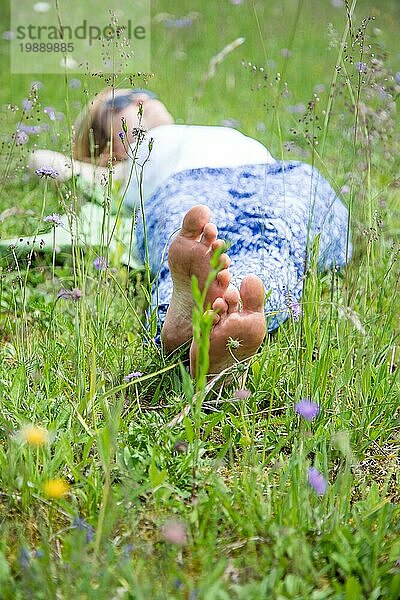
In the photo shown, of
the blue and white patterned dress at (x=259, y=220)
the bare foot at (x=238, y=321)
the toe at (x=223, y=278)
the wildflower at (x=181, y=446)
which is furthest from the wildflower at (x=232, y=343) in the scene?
the blue and white patterned dress at (x=259, y=220)

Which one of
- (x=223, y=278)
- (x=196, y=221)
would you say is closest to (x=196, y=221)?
(x=196, y=221)

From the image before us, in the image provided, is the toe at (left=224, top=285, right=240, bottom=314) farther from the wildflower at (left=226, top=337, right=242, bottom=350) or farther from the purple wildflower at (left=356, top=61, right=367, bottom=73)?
the purple wildflower at (left=356, top=61, right=367, bottom=73)

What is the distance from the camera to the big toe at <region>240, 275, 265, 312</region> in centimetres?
158

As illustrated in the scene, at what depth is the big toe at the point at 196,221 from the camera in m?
1.62

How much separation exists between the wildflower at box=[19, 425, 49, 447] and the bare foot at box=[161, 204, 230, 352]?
1.34 ft

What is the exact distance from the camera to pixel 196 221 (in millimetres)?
1623

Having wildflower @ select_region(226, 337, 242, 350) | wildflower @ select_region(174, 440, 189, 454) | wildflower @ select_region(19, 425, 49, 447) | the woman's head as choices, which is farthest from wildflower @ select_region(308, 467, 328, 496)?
the woman's head

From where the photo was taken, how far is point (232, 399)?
5.42ft

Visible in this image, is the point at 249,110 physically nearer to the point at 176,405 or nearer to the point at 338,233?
the point at 338,233

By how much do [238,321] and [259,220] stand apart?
1.97ft

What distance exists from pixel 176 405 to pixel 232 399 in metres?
0.11

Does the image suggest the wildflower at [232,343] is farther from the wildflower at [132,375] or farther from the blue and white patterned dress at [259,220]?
the blue and white patterned dress at [259,220]

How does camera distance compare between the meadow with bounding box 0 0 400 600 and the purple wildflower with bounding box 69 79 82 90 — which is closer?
the meadow with bounding box 0 0 400 600

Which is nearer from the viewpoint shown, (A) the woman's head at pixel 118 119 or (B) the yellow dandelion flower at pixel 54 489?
(B) the yellow dandelion flower at pixel 54 489
